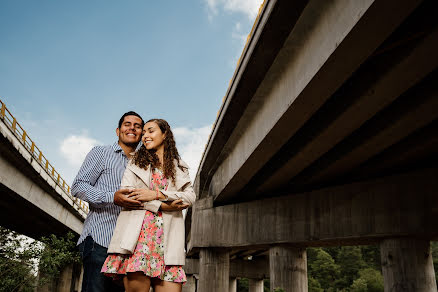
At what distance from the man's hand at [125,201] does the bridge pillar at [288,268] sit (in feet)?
35.4

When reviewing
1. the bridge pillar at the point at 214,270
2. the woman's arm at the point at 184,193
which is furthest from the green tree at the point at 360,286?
the woman's arm at the point at 184,193

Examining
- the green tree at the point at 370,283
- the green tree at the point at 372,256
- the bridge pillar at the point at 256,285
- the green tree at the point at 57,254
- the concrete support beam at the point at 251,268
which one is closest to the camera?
the green tree at the point at 57,254

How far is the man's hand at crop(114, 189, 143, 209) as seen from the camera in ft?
9.82

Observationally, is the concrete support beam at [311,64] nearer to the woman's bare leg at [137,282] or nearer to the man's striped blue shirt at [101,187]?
the man's striped blue shirt at [101,187]

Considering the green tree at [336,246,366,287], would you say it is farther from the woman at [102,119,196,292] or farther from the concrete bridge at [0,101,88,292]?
the woman at [102,119,196,292]

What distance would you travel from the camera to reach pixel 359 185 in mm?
10922

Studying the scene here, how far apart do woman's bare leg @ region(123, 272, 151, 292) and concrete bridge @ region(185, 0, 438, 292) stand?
3.56m

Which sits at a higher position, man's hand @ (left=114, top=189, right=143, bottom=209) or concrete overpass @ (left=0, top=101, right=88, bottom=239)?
concrete overpass @ (left=0, top=101, right=88, bottom=239)

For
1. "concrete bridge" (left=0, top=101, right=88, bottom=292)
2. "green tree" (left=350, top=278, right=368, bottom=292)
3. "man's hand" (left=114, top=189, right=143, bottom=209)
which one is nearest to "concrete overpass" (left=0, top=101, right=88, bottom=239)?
"concrete bridge" (left=0, top=101, right=88, bottom=292)

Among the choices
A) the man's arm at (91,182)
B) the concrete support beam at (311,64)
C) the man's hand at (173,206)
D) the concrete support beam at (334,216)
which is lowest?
the man's hand at (173,206)

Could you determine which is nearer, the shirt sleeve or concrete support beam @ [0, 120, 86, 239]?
the shirt sleeve

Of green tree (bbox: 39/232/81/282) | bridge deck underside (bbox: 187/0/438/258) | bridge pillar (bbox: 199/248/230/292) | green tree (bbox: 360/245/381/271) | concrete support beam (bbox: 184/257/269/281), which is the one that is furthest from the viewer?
green tree (bbox: 360/245/381/271)

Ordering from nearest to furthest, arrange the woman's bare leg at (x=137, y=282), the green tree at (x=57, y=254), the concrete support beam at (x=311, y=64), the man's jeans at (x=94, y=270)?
the woman's bare leg at (x=137, y=282)
the man's jeans at (x=94, y=270)
the concrete support beam at (x=311, y=64)
the green tree at (x=57, y=254)

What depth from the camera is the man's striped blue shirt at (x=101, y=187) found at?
10.5 ft
